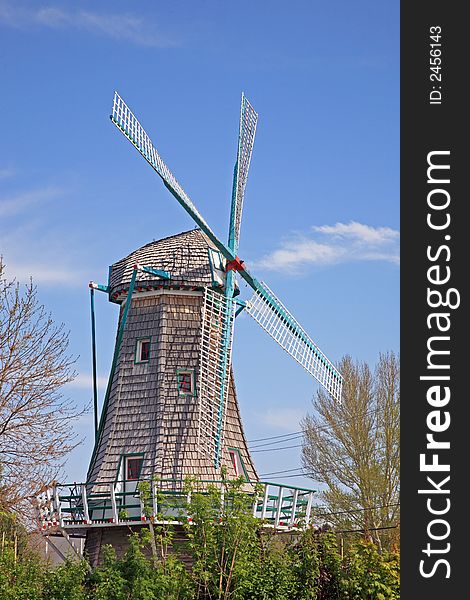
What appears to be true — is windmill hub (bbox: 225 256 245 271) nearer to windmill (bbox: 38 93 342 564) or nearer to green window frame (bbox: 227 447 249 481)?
windmill (bbox: 38 93 342 564)

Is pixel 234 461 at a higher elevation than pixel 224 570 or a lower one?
higher

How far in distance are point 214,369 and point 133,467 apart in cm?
225

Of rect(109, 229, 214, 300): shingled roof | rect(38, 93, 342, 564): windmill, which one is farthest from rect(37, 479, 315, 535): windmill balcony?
rect(109, 229, 214, 300): shingled roof

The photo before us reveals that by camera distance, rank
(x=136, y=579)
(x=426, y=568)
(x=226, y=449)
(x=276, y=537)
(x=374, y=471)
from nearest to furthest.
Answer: (x=426, y=568) < (x=136, y=579) < (x=276, y=537) < (x=226, y=449) < (x=374, y=471)

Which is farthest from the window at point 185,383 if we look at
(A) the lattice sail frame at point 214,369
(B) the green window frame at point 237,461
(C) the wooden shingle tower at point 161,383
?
(B) the green window frame at point 237,461

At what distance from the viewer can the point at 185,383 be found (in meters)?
17.7

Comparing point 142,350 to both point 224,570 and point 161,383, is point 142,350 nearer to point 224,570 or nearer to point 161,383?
point 161,383

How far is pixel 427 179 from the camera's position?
7539mm

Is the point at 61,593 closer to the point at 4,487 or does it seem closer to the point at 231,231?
the point at 4,487

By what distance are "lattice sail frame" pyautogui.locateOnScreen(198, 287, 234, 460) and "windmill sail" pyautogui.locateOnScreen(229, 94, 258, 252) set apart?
143 centimetres

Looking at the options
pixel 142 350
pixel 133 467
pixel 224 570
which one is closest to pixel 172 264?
pixel 142 350

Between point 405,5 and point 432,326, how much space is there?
271 centimetres

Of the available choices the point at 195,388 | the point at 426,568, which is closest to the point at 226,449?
the point at 195,388

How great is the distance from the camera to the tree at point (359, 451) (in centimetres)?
2523
